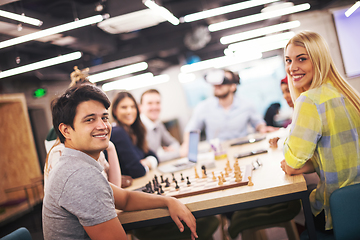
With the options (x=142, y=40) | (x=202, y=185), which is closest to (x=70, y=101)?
(x=202, y=185)

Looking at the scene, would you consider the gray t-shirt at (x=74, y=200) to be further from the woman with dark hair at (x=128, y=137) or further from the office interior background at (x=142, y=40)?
the office interior background at (x=142, y=40)

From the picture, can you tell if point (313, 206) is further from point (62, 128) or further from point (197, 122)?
point (197, 122)

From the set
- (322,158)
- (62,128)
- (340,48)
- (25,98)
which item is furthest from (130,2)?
(340,48)

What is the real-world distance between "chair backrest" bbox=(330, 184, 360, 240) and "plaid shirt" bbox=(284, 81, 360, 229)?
234 mm

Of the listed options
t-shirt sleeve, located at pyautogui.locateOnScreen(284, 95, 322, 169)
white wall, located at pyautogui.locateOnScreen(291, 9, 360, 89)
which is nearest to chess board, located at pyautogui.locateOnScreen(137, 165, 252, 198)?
t-shirt sleeve, located at pyautogui.locateOnScreen(284, 95, 322, 169)

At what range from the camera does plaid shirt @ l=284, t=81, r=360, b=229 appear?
1680mm

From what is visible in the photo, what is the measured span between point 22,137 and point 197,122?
5619 mm

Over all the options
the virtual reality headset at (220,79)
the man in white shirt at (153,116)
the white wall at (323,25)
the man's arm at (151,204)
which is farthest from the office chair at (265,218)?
the white wall at (323,25)

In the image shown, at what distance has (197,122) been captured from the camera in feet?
16.9

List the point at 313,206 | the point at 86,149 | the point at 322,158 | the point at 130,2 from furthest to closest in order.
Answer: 1. the point at 130,2
2. the point at 313,206
3. the point at 322,158
4. the point at 86,149

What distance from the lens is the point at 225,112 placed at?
504cm

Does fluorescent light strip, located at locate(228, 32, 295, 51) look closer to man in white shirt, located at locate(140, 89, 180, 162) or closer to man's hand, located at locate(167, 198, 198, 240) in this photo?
man in white shirt, located at locate(140, 89, 180, 162)

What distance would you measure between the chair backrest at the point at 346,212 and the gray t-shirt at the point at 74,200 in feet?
3.65

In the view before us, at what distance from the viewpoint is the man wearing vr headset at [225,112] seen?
5.00 meters
